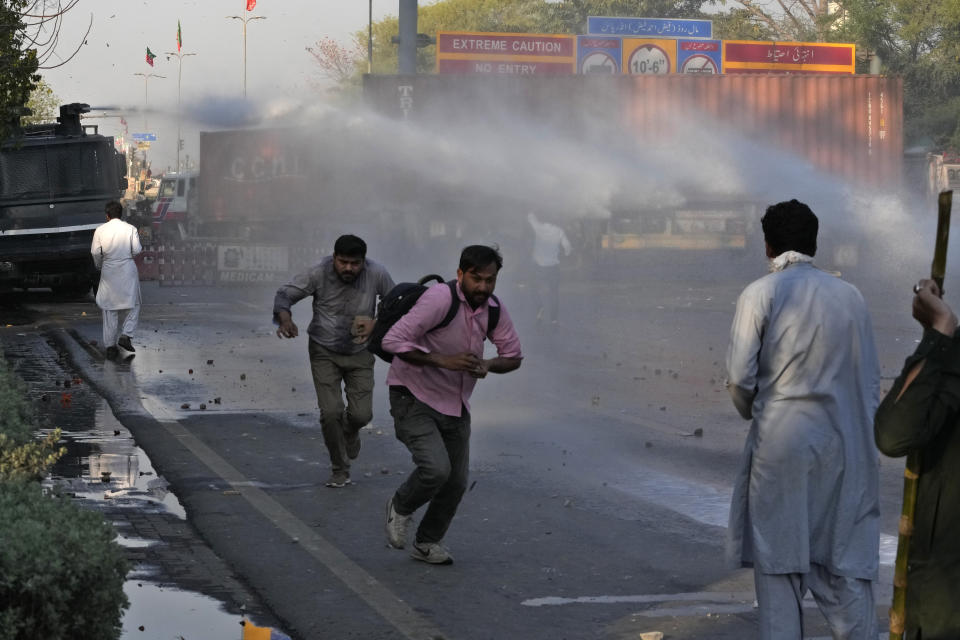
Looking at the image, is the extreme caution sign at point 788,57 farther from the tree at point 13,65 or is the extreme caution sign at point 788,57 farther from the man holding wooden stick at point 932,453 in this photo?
the man holding wooden stick at point 932,453

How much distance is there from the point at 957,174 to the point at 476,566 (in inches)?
1320

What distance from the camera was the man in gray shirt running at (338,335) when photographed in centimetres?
893

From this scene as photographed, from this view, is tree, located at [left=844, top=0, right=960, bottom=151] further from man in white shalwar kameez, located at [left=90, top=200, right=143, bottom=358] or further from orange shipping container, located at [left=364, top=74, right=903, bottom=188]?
man in white shalwar kameez, located at [left=90, top=200, right=143, bottom=358]

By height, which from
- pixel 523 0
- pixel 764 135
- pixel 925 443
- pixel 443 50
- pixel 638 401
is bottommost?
pixel 638 401

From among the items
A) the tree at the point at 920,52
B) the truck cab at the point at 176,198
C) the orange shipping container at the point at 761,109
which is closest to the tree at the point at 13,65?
the orange shipping container at the point at 761,109

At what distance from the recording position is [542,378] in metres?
15.1

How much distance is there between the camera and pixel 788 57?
196ft

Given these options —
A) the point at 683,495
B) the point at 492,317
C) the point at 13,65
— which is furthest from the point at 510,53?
the point at 492,317

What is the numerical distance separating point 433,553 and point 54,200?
64.1 feet

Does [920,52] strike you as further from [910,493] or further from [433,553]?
[910,493]

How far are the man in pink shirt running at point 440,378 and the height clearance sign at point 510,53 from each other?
50.6 meters

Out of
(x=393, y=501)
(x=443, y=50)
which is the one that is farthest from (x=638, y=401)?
(x=443, y=50)

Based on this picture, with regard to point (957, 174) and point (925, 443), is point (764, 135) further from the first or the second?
point (925, 443)

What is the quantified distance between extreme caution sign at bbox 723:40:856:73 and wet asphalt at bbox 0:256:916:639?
4032 cm
